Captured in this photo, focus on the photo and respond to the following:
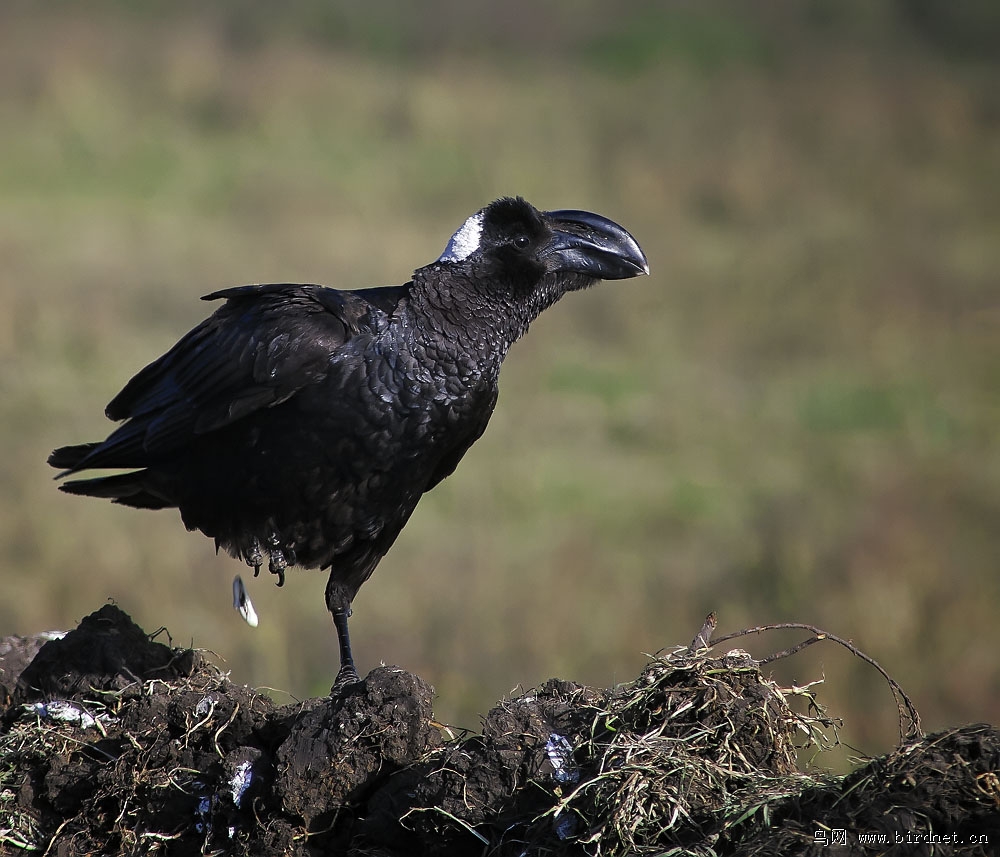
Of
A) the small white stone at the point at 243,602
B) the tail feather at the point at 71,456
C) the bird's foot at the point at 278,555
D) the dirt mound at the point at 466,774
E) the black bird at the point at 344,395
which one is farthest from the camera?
the tail feather at the point at 71,456

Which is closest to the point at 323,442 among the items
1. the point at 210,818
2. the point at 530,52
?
the point at 210,818

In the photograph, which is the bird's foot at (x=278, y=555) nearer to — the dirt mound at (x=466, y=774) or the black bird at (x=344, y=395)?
the black bird at (x=344, y=395)

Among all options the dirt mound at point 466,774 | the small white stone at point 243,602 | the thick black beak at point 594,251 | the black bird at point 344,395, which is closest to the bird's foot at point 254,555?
the black bird at point 344,395

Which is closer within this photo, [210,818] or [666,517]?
[210,818]

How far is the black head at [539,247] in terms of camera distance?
17.9 ft

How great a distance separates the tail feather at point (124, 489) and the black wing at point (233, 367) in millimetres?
66

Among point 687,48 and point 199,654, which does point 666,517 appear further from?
point 687,48

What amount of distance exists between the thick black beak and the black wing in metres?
0.63

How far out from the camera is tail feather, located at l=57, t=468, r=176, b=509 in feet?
18.9

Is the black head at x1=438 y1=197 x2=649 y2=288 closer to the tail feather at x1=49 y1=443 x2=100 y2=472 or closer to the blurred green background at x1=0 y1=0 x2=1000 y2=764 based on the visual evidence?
the tail feather at x1=49 y1=443 x2=100 y2=472

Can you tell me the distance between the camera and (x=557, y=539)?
12516mm

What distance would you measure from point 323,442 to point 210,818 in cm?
146

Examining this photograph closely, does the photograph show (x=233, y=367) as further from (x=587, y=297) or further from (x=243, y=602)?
(x=587, y=297)

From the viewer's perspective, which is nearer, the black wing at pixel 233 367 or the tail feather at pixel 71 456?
the black wing at pixel 233 367
